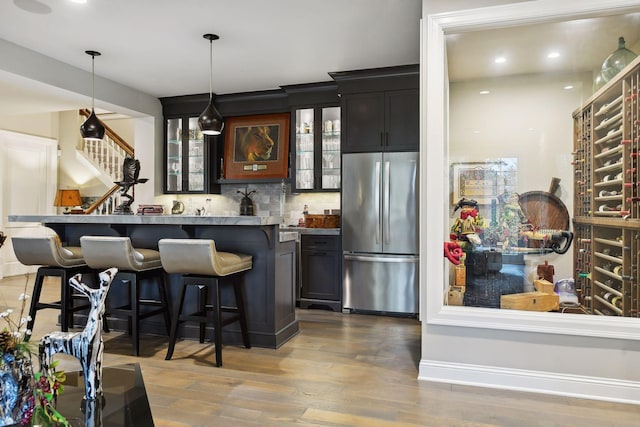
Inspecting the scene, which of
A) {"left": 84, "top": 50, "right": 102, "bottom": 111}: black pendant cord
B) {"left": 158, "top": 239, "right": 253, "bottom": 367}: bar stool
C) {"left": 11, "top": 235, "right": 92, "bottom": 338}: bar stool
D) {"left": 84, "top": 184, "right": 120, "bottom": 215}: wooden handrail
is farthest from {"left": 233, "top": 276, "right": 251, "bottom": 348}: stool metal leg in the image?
{"left": 84, "top": 184, "right": 120, "bottom": 215}: wooden handrail

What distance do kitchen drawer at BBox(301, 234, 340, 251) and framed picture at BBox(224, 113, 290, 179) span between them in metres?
1.10

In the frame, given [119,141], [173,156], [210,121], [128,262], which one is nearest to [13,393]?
[128,262]

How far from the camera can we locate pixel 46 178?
8023 mm

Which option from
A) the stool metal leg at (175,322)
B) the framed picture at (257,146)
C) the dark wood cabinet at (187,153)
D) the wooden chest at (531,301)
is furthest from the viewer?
the dark wood cabinet at (187,153)

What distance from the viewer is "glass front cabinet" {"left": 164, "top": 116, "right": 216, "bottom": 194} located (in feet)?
20.4

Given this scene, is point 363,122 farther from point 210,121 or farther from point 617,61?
point 617,61

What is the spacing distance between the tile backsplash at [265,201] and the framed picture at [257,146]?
0.87 ft

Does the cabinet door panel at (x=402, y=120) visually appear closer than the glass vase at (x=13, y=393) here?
No

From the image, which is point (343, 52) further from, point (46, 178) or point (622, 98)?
point (46, 178)

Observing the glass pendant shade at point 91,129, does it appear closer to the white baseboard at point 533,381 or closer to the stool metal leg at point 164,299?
the stool metal leg at point 164,299

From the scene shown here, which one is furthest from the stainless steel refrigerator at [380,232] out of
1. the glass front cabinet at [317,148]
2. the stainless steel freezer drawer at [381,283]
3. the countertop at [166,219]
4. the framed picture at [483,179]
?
the framed picture at [483,179]

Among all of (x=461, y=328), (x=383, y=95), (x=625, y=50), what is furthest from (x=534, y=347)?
(x=383, y=95)

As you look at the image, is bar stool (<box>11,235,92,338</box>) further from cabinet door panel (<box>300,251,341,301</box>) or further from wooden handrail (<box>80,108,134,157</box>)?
wooden handrail (<box>80,108,134,157</box>)

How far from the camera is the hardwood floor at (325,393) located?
7.74 ft
